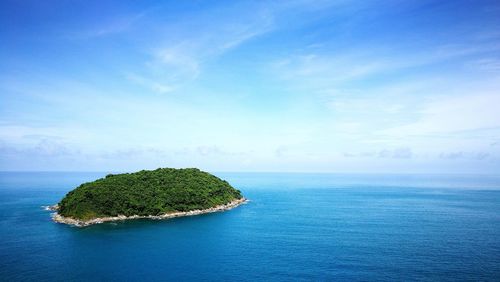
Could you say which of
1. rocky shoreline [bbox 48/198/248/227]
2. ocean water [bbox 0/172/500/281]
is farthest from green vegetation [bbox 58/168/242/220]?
ocean water [bbox 0/172/500/281]

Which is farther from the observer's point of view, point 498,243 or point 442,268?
point 498,243

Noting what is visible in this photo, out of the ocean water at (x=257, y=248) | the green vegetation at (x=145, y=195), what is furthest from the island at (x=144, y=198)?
the ocean water at (x=257, y=248)

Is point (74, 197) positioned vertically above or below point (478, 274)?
above

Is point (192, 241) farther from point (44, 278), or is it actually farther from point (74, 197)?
point (74, 197)

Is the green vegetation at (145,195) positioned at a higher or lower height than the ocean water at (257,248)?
higher

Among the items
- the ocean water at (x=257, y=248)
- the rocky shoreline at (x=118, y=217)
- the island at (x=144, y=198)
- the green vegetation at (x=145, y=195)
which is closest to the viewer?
the ocean water at (x=257, y=248)

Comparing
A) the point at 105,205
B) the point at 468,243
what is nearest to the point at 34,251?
the point at 105,205

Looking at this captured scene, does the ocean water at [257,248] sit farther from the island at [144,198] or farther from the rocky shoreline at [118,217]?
the island at [144,198]

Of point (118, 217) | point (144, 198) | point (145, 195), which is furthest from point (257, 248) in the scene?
point (145, 195)
